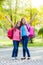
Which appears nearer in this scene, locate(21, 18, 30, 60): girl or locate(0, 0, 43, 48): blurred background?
locate(21, 18, 30, 60): girl

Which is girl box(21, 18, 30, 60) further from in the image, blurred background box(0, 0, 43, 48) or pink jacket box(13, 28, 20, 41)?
blurred background box(0, 0, 43, 48)

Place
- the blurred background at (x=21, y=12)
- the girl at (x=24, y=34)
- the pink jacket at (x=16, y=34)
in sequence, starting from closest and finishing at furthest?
the girl at (x=24, y=34), the pink jacket at (x=16, y=34), the blurred background at (x=21, y=12)

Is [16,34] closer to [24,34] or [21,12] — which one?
[24,34]

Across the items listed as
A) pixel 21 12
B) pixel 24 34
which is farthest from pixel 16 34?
pixel 21 12

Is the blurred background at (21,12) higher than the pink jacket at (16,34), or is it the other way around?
the pink jacket at (16,34)

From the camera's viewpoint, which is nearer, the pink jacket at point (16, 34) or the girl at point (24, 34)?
the girl at point (24, 34)

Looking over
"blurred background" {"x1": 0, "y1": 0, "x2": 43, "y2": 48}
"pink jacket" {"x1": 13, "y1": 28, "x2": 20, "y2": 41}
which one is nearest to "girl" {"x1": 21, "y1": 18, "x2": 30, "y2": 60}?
"pink jacket" {"x1": 13, "y1": 28, "x2": 20, "y2": 41}

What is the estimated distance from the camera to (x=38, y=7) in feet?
103

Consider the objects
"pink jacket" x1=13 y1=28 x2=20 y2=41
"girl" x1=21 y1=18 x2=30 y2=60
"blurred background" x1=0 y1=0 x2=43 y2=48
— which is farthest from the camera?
"blurred background" x1=0 y1=0 x2=43 y2=48

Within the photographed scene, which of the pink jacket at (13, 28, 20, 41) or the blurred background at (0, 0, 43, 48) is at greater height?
the pink jacket at (13, 28, 20, 41)

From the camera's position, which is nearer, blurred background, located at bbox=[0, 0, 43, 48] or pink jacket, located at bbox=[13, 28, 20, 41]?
pink jacket, located at bbox=[13, 28, 20, 41]

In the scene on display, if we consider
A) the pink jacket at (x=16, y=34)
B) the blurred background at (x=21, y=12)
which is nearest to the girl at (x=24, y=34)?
the pink jacket at (x=16, y=34)

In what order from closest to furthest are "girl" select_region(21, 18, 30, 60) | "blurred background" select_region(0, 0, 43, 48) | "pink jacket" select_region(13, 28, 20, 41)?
1. "girl" select_region(21, 18, 30, 60)
2. "pink jacket" select_region(13, 28, 20, 41)
3. "blurred background" select_region(0, 0, 43, 48)

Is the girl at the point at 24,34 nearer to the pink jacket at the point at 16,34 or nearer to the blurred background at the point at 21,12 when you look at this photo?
the pink jacket at the point at 16,34
